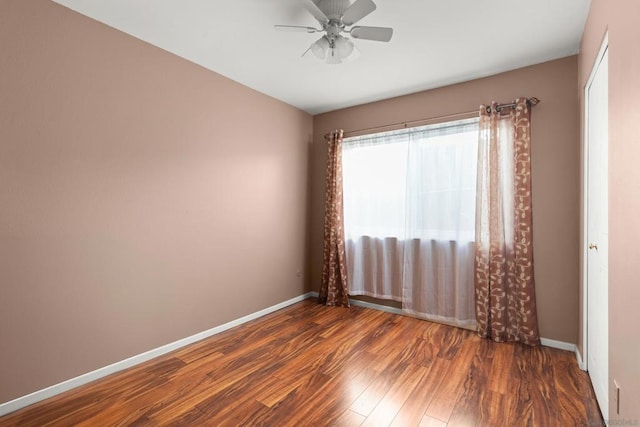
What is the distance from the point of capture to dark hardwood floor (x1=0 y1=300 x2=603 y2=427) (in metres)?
1.80

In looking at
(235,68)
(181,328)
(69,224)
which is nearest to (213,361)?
(181,328)

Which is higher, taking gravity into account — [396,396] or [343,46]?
[343,46]

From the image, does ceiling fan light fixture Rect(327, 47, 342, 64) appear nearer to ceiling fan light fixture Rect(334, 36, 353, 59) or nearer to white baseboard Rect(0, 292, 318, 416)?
ceiling fan light fixture Rect(334, 36, 353, 59)

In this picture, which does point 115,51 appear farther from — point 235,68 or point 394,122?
point 394,122

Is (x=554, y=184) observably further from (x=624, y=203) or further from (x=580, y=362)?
(x=624, y=203)

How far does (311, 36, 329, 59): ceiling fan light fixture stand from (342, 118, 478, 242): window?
5.51ft

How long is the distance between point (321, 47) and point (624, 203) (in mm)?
1993

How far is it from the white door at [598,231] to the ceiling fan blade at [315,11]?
5.58 ft

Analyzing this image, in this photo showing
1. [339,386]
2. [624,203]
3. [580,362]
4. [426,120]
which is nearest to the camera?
[624,203]

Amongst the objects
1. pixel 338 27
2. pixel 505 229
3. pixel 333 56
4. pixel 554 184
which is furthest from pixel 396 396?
pixel 338 27

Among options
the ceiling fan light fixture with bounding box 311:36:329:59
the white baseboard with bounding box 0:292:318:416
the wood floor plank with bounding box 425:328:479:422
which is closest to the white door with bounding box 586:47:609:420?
the wood floor plank with bounding box 425:328:479:422

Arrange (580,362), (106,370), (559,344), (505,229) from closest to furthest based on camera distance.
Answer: (106,370) → (580,362) → (559,344) → (505,229)

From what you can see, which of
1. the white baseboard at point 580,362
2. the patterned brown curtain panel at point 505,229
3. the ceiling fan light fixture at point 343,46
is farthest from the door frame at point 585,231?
the ceiling fan light fixture at point 343,46

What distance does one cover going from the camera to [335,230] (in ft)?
13.1
